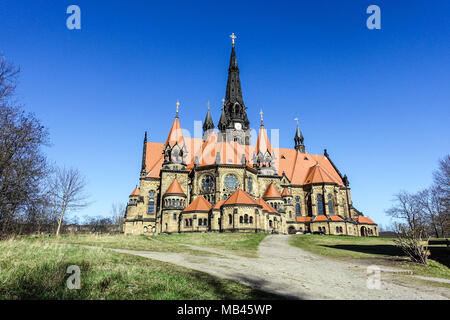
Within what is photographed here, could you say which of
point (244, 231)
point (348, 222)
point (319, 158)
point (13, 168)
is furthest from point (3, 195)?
point (319, 158)

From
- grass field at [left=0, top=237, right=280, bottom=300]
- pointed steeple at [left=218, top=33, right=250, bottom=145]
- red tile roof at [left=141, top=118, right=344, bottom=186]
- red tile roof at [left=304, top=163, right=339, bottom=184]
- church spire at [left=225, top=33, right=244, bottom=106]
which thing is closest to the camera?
grass field at [left=0, top=237, right=280, bottom=300]

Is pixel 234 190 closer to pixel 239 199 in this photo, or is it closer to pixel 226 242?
pixel 239 199

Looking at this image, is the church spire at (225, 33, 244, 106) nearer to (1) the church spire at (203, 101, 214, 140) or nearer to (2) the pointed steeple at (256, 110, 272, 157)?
(1) the church spire at (203, 101, 214, 140)

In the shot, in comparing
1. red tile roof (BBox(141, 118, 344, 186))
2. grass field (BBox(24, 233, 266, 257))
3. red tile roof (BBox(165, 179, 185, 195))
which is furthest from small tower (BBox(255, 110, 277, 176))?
grass field (BBox(24, 233, 266, 257))

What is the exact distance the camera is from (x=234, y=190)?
44469 mm

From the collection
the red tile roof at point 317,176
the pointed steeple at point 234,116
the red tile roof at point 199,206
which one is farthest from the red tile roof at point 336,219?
the pointed steeple at point 234,116

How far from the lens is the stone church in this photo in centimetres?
4084

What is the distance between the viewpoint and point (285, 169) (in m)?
56.7

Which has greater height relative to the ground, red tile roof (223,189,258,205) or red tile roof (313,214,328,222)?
red tile roof (223,189,258,205)

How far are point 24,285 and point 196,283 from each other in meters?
4.46

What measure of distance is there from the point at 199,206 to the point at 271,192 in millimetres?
13874

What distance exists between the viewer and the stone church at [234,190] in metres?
40.8

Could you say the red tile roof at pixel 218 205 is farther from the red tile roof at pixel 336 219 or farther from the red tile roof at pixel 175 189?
the red tile roof at pixel 336 219
